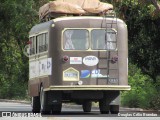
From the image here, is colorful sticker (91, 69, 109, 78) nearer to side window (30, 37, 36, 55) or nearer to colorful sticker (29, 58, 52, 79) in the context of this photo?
colorful sticker (29, 58, 52, 79)

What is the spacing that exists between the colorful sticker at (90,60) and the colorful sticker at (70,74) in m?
0.46

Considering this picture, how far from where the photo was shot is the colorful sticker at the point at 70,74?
2359 cm

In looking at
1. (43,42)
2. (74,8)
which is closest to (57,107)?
(43,42)

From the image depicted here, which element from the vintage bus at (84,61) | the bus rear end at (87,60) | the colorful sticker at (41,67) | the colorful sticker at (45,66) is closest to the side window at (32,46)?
the colorful sticker at (41,67)

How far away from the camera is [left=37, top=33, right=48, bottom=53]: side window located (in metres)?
24.5

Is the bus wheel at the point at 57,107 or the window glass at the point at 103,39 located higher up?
the window glass at the point at 103,39

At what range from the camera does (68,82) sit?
77.4ft

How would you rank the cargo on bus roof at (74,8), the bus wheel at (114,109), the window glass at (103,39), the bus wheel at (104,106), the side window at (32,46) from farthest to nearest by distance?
the side window at (32,46)
the cargo on bus roof at (74,8)
the bus wheel at (114,109)
the bus wheel at (104,106)
the window glass at (103,39)

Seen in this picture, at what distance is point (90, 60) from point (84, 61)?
0.21 m

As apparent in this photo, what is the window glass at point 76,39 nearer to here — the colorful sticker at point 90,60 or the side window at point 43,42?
the colorful sticker at point 90,60

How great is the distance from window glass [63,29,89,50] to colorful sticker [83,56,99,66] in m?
0.38

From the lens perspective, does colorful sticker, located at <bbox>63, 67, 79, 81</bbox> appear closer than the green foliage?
Yes

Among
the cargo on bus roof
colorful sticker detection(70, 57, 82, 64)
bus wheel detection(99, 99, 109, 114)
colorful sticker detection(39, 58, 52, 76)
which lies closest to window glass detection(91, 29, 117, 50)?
colorful sticker detection(70, 57, 82, 64)

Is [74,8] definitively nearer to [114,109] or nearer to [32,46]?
[32,46]
